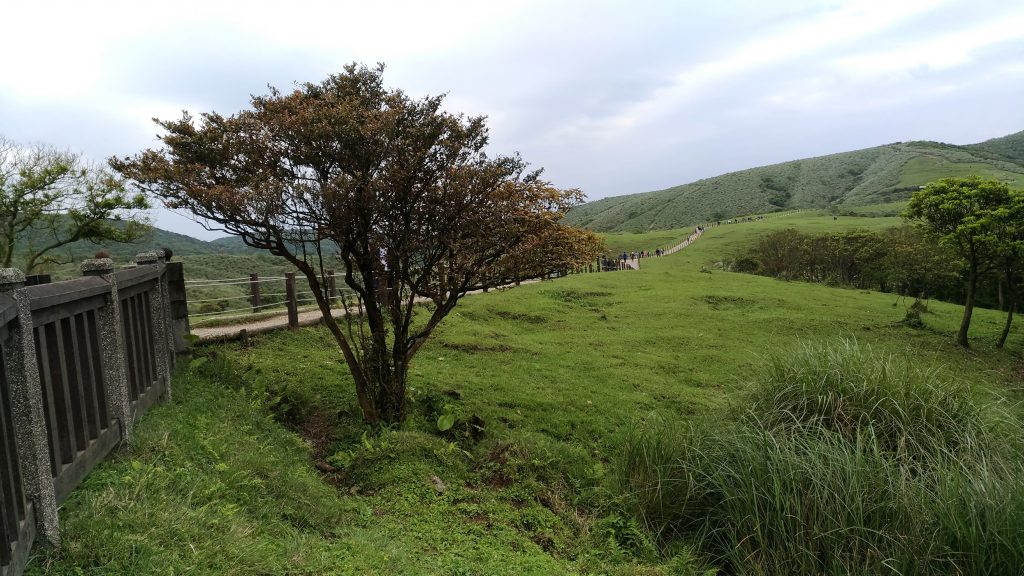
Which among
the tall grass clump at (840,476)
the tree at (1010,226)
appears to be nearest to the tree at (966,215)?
the tree at (1010,226)

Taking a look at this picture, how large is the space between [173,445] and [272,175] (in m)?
3.02

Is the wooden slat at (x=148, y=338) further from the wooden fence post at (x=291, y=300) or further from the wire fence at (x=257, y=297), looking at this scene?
the wooden fence post at (x=291, y=300)

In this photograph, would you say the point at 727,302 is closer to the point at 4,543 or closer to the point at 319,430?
the point at 319,430

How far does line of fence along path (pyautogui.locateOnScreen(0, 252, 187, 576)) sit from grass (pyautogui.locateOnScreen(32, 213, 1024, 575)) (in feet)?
0.65

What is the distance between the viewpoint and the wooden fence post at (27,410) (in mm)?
2586

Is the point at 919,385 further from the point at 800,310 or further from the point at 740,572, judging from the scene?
the point at 800,310

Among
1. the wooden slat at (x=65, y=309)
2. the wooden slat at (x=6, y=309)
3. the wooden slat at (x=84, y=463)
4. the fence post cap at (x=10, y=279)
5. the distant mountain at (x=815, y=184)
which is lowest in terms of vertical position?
the wooden slat at (x=84, y=463)

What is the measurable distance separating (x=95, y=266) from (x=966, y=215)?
18.2 meters

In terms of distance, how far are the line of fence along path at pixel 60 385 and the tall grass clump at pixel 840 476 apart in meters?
4.20

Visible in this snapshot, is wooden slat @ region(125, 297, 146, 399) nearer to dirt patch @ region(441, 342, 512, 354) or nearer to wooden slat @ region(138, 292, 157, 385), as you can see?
wooden slat @ region(138, 292, 157, 385)

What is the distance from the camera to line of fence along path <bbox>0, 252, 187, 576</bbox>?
2.47m

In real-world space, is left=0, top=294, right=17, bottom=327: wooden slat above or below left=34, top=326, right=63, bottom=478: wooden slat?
above

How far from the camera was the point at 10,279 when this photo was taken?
8.57 ft

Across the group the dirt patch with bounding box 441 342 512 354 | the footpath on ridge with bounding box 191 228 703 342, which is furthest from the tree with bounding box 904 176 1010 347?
the footpath on ridge with bounding box 191 228 703 342
